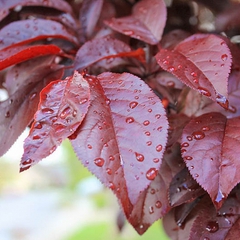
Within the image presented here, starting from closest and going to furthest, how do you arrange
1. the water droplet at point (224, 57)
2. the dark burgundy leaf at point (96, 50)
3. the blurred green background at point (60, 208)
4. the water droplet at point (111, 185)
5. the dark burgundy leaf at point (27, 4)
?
the water droplet at point (111, 185) → the water droplet at point (224, 57) → the dark burgundy leaf at point (96, 50) → the dark burgundy leaf at point (27, 4) → the blurred green background at point (60, 208)

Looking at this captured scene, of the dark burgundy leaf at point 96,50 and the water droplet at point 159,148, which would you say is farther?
the dark burgundy leaf at point 96,50

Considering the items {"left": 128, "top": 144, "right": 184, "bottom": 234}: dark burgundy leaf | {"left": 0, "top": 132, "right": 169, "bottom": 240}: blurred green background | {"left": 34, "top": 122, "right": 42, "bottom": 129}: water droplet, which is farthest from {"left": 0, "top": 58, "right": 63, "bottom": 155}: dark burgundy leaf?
{"left": 0, "top": 132, "right": 169, "bottom": 240}: blurred green background

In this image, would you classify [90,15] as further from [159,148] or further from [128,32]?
[159,148]

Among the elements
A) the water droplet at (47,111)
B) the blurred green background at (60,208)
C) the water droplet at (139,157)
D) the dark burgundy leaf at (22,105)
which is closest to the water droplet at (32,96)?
the dark burgundy leaf at (22,105)

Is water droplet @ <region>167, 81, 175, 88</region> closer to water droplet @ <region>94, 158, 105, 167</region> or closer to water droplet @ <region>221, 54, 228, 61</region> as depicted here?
water droplet @ <region>221, 54, 228, 61</region>

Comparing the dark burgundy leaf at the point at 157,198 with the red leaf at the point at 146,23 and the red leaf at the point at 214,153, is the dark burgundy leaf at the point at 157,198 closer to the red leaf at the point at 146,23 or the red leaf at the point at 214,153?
the red leaf at the point at 214,153

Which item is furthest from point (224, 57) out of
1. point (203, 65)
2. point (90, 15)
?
point (90, 15)

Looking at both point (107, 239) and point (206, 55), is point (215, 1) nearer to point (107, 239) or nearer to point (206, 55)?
point (206, 55)
